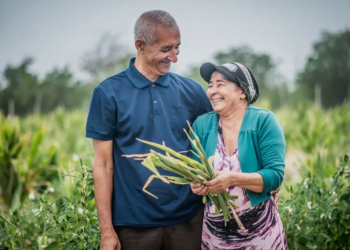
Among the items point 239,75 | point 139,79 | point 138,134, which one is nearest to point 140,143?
point 138,134

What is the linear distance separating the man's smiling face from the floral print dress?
0.54 m

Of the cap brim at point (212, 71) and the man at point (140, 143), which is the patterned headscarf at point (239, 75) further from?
the man at point (140, 143)

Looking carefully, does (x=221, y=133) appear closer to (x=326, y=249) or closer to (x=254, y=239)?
(x=254, y=239)

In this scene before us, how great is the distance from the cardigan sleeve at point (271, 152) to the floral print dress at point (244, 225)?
15 centimetres

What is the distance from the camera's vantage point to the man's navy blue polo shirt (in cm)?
263

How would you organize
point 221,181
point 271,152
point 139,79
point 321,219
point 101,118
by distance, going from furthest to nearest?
1. point 321,219
2. point 139,79
3. point 101,118
4. point 271,152
5. point 221,181

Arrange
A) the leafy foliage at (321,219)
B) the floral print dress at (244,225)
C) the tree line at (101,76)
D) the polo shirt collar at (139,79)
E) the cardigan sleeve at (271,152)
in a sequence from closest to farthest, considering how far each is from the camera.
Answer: the cardigan sleeve at (271,152)
the floral print dress at (244,225)
the polo shirt collar at (139,79)
the leafy foliage at (321,219)
the tree line at (101,76)

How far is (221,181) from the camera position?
7.69 ft

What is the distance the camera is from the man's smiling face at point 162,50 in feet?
8.55

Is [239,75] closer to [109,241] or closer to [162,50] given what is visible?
[162,50]

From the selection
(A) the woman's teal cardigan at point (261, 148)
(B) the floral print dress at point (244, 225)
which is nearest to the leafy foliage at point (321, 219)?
(B) the floral print dress at point (244, 225)

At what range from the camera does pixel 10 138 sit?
6.75 meters

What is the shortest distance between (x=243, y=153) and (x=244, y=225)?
42 centimetres

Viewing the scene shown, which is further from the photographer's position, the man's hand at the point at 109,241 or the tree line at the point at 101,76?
the tree line at the point at 101,76
